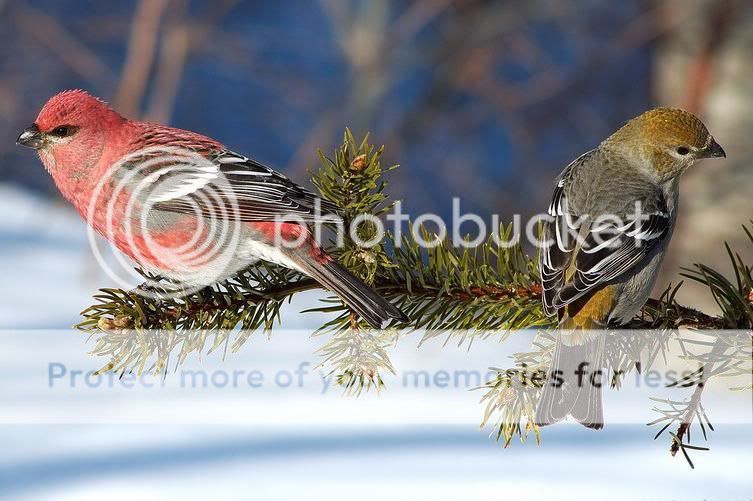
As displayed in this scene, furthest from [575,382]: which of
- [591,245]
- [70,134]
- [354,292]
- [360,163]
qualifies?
[70,134]

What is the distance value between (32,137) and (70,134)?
0.08 metres

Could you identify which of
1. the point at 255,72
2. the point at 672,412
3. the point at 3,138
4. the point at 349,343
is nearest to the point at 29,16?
the point at 3,138

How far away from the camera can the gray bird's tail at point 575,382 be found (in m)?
1.44

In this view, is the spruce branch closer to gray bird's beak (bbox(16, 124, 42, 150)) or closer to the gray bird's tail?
the gray bird's tail

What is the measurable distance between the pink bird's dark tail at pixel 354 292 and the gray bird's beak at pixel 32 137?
72 cm

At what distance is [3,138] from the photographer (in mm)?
5258

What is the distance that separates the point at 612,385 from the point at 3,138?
4.69 metres

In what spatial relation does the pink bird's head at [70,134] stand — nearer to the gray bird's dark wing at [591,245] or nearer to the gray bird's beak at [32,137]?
the gray bird's beak at [32,137]

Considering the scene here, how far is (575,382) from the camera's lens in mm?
1499

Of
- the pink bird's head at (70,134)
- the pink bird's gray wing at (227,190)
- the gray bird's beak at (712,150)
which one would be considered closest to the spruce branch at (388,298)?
the pink bird's gray wing at (227,190)

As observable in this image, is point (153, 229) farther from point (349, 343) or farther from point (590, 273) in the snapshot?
point (590, 273)

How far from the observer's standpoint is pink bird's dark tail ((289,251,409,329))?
4.71 ft

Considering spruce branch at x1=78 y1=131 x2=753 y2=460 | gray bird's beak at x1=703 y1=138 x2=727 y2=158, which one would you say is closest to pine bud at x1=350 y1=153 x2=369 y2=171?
spruce branch at x1=78 y1=131 x2=753 y2=460

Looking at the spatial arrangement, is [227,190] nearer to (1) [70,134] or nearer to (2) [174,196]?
(2) [174,196]
